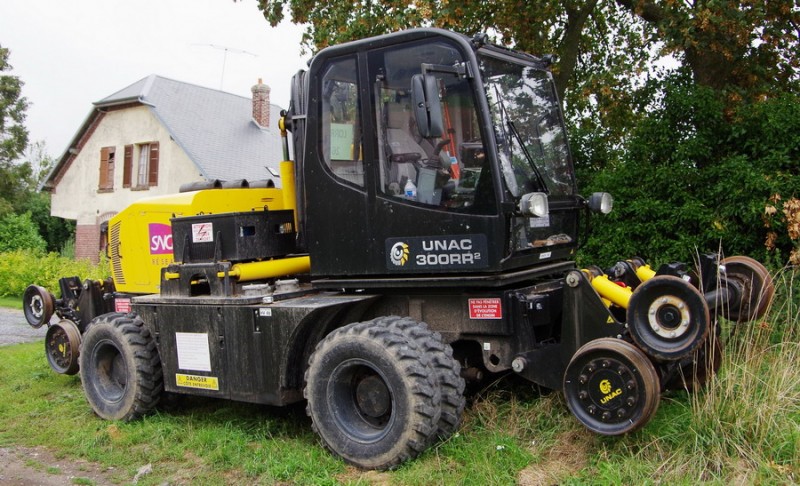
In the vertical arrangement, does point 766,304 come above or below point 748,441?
above

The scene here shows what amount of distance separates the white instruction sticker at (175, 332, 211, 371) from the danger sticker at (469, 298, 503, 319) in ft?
7.26

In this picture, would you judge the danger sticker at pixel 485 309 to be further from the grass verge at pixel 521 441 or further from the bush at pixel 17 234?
the bush at pixel 17 234

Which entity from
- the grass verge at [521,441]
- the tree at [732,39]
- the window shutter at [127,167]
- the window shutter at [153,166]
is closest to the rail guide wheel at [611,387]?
the grass verge at [521,441]

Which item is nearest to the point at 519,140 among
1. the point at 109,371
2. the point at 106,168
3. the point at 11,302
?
the point at 109,371

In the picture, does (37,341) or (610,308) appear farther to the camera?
(37,341)

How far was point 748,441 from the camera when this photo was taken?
4625 mm

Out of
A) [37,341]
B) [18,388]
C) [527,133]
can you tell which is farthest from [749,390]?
[37,341]

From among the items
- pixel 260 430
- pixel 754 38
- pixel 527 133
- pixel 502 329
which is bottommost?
pixel 260 430

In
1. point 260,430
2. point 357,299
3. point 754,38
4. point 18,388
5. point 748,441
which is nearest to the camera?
point 748,441

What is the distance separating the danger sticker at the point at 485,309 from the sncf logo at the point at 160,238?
128 inches

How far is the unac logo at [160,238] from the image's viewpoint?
7.33 metres

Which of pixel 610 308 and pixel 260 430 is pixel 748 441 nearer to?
pixel 610 308

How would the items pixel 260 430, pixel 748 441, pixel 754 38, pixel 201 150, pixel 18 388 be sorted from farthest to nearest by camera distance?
1. pixel 201 150
2. pixel 754 38
3. pixel 18 388
4. pixel 260 430
5. pixel 748 441

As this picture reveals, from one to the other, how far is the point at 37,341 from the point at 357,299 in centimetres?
829
